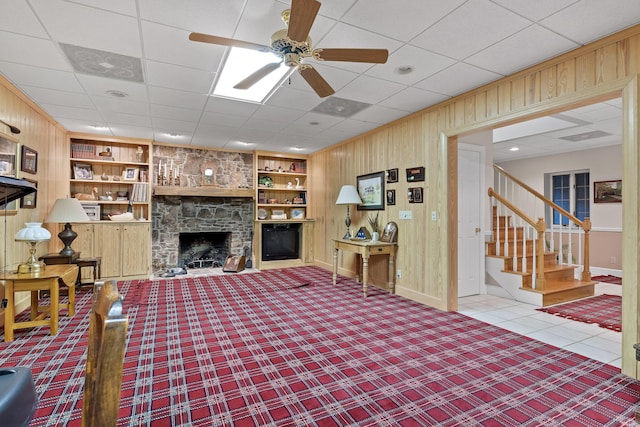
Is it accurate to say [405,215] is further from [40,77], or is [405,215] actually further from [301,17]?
[40,77]

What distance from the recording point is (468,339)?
9.82ft

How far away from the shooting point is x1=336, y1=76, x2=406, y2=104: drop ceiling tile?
333 cm

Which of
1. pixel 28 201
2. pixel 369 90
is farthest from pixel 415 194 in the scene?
pixel 28 201

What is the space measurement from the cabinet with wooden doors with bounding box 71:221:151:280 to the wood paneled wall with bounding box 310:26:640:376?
11.7ft

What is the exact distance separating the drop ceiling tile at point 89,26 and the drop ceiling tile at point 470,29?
2.24 m

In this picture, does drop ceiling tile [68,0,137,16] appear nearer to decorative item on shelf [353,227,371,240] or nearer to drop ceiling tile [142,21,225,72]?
drop ceiling tile [142,21,225,72]

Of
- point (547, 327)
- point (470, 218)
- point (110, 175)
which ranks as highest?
point (110, 175)

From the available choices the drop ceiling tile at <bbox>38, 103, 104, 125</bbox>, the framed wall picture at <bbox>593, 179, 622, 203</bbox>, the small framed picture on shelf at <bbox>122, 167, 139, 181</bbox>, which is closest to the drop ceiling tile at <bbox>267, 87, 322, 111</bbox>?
the drop ceiling tile at <bbox>38, 103, 104, 125</bbox>

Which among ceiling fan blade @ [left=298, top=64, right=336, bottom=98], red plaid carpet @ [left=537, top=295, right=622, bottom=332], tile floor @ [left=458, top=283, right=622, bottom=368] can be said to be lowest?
tile floor @ [left=458, top=283, right=622, bottom=368]

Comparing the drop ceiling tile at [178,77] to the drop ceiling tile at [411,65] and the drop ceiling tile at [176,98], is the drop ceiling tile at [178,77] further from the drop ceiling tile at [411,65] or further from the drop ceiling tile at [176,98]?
the drop ceiling tile at [411,65]

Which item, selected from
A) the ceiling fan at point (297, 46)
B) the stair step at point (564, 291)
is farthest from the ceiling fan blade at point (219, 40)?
the stair step at point (564, 291)

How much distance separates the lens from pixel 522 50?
266 centimetres

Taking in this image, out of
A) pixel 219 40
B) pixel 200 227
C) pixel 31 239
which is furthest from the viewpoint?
pixel 200 227

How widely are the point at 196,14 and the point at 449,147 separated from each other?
304 centimetres
